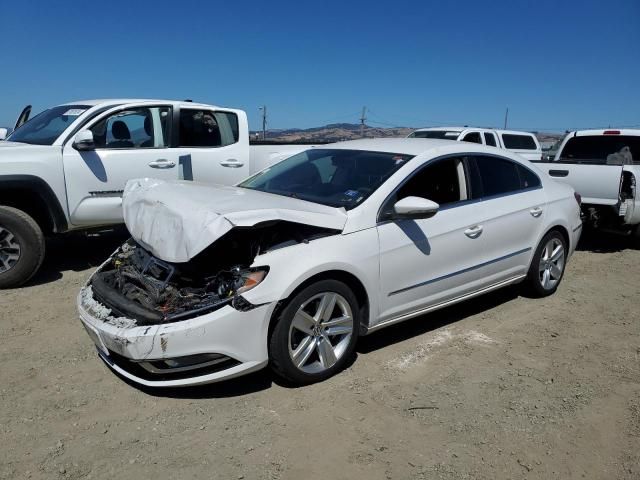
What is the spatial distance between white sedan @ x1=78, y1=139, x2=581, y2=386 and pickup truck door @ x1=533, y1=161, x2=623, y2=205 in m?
3.00

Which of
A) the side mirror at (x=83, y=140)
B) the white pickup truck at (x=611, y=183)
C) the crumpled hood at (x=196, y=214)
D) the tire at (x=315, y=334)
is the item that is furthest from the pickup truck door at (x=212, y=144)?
the white pickup truck at (x=611, y=183)

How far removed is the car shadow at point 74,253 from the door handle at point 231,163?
1520mm

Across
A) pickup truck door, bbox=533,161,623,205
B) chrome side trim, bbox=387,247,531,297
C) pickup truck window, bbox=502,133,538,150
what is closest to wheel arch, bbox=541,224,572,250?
chrome side trim, bbox=387,247,531,297

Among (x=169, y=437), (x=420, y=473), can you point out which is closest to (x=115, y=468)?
(x=169, y=437)

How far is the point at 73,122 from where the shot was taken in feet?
19.5

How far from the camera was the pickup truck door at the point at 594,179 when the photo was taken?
23.3 ft

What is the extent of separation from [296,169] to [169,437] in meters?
2.52

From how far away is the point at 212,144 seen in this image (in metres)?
6.90

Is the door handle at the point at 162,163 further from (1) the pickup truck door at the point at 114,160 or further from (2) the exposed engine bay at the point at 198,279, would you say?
(2) the exposed engine bay at the point at 198,279

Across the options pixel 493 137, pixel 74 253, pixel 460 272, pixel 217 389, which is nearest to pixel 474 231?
pixel 460 272

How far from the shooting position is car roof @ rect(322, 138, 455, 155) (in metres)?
4.36

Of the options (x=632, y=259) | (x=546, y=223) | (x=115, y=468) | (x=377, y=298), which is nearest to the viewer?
(x=115, y=468)

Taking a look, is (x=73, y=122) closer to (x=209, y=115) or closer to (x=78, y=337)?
(x=209, y=115)

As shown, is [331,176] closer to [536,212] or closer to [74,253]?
[536,212]
